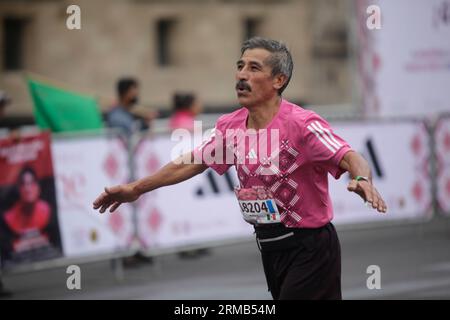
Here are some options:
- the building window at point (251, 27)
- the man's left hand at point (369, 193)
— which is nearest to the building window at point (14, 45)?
the building window at point (251, 27)

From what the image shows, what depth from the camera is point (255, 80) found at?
23.9 ft

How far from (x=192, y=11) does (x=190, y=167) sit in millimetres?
28414

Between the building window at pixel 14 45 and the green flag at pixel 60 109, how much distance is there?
56.1 feet

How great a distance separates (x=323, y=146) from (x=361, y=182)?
49cm

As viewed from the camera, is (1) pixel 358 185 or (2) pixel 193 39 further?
(2) pixel 193 39

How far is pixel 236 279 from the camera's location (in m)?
13.3

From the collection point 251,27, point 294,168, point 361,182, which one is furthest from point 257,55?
point 251,27

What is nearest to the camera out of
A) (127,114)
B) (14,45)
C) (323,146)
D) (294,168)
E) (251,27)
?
(323,146)

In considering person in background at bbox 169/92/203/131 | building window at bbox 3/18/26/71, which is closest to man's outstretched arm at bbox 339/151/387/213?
person in background at bbox 169/92/203/131

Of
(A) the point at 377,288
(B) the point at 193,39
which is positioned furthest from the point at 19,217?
(B) the point at 193,39

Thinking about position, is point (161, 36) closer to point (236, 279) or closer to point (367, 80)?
point (367, 80)

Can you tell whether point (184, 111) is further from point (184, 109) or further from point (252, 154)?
point (252, 154)

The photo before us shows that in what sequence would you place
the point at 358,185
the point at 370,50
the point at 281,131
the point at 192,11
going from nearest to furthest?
the point at 358,185
the point at 281,131
the point at 370,50
the point at 192,11

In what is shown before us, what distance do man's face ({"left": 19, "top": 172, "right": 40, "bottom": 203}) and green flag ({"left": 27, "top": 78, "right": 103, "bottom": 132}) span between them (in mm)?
1280
